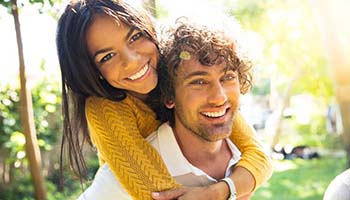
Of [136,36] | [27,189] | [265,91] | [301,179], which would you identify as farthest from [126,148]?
[265,91]

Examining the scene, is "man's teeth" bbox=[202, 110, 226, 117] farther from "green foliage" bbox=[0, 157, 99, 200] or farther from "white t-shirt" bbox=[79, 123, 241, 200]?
"green foliage" bbox=[0, 157, 99, 200]

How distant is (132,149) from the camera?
0.98 metres

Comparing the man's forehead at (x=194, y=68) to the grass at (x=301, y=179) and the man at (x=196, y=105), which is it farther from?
the grass at (x=301, y=179)

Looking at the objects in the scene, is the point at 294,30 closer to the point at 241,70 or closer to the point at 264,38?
the point at 264,38

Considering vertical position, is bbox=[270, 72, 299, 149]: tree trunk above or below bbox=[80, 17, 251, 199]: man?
below

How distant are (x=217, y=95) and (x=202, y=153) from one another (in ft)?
0.56

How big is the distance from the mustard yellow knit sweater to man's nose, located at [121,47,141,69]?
0.32 feet

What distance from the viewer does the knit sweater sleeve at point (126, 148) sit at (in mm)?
954

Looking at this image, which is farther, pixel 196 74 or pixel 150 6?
pixel 150 6

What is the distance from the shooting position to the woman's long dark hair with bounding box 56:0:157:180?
39.4 inches

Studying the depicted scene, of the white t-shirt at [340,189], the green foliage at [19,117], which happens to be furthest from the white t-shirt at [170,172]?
the green foliage at [19,117]

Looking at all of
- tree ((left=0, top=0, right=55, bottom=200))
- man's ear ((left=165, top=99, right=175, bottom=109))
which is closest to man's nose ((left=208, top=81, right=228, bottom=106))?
man's ear ((left=165, top=99, right=175, bottom=109))

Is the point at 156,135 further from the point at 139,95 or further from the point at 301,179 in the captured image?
the point at 301,179

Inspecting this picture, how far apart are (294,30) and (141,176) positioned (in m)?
4.11
